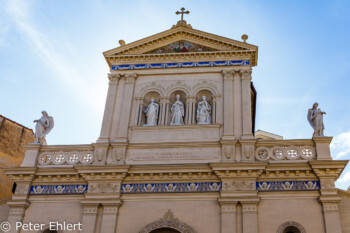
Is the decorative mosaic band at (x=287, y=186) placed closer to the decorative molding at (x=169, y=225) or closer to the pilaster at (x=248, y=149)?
the pilaster at (x=248, y=149)

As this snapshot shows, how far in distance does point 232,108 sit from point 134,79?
14.0 ft

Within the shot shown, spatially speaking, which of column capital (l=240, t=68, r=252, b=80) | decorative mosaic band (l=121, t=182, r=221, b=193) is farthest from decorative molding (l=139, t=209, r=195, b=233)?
column capital (l=240, t=68, r=252, b=80)

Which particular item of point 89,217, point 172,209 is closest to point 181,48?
point 172,209

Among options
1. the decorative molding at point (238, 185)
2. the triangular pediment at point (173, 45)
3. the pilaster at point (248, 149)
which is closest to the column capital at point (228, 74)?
the triangular pediment at point (173, 45)

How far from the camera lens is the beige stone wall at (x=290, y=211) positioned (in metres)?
14.6

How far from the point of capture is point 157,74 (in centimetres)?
1894

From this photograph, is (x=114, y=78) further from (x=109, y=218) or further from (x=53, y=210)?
(x=109, y=218)

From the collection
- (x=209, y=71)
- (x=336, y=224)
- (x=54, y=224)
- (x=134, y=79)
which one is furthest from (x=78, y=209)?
(x=336, y=224)

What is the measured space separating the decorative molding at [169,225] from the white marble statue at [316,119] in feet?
18.3

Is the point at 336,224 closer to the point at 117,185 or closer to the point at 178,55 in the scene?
the point at 117,185

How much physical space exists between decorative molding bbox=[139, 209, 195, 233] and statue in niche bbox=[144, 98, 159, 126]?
392 cm

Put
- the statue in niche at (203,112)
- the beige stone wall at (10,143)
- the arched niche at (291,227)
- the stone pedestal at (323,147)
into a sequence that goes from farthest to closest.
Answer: the beige stone wall at (10,143) → the statue in niche at (203,112) → the stone pedestal at (323,147) → the arched niche at (291,227)

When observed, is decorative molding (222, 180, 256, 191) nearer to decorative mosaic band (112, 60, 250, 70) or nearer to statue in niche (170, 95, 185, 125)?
statue in niche (170, 95, 185, 125)

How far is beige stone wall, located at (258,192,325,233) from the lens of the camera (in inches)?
A: 574
